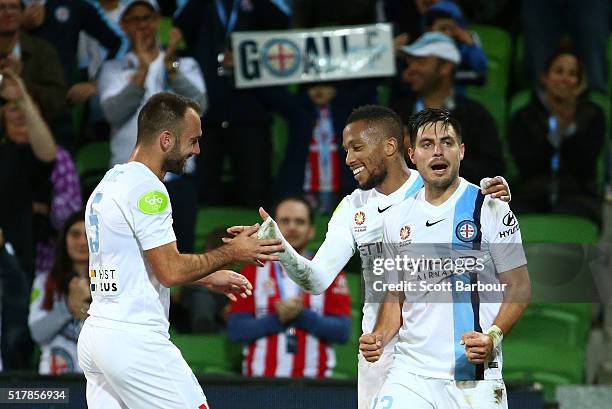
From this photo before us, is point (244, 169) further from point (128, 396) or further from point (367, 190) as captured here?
point (128, 396)

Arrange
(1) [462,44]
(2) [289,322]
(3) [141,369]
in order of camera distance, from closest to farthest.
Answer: (3) [141,369] → (2) [289,322] → (1) [462,44]

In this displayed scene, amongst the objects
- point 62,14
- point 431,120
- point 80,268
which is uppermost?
point 62,14

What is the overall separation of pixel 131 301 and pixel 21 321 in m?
2.91

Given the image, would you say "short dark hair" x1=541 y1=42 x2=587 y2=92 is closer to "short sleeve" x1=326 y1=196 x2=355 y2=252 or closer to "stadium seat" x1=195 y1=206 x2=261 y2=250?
"stadium seat" x1=195 y1=206 x2=261 y2=250

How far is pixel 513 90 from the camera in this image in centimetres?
1104

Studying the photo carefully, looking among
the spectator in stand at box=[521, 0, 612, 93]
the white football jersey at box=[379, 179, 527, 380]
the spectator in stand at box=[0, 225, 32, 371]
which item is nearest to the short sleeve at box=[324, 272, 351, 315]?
the spectator in stand at box=[0, 225, 32, 371]

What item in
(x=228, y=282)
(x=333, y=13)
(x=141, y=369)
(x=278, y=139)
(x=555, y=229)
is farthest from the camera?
(x=333, y=13)

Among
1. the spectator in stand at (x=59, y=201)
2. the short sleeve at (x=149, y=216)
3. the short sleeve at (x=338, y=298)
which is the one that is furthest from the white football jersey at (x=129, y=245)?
the spectator in stand at (x=59, y=201)

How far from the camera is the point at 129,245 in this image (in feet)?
19.2

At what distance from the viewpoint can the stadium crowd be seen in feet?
27.7

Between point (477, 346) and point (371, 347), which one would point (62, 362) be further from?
point (477, 346)

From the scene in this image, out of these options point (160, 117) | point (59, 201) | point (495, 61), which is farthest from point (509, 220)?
point (495, 61)

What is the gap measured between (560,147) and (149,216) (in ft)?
14.6

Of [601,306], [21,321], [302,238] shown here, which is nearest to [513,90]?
[601,306]
